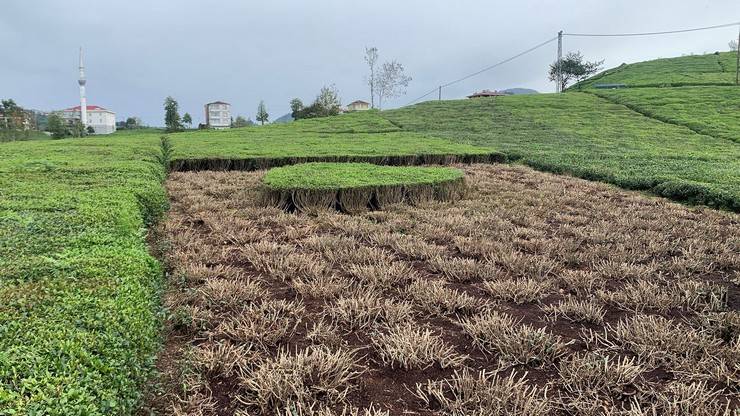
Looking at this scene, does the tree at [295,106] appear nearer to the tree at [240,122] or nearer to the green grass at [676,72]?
the tree at [240,122]

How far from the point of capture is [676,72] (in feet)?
135

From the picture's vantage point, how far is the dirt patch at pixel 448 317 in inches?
87.0

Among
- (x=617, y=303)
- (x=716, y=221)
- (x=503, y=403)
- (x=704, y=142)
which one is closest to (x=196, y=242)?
(x=503, y=403)

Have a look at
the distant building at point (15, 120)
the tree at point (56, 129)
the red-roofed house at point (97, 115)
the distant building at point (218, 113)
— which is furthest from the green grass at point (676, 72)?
the red-roofed house at point (97, 115)

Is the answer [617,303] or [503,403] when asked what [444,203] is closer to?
[617,303]

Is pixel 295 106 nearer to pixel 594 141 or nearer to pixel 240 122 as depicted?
pixel 240 122

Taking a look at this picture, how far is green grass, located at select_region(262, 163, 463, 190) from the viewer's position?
6.41m

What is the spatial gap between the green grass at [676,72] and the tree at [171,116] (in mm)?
40398

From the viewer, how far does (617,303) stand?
3.26 m

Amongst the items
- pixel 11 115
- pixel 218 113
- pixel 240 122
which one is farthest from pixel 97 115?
pixel 11 115

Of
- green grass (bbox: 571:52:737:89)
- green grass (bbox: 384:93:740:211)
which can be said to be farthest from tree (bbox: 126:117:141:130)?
green grass (bbox: 571:52:737:89)

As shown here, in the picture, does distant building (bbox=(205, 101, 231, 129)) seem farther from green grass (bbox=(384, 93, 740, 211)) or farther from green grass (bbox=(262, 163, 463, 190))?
green grass (bbox=(262, 163, 463, 190))

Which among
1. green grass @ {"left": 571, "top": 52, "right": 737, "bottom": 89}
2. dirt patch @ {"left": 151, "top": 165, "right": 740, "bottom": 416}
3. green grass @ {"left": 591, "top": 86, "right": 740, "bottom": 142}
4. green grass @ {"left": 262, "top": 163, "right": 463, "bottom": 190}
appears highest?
green grass @ {"left": 571, "top": 52, "right": 737, "bottom": 89}

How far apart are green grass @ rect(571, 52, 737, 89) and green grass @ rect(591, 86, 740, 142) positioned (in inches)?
213
